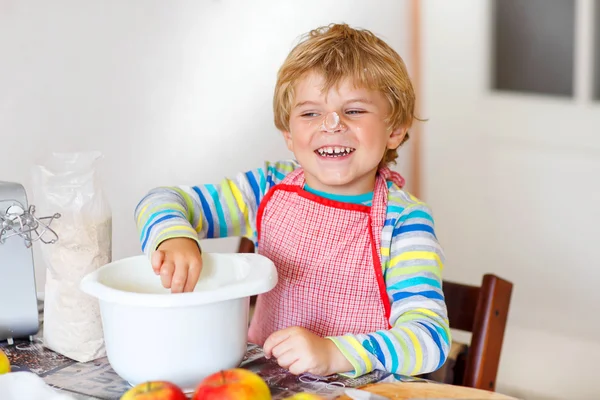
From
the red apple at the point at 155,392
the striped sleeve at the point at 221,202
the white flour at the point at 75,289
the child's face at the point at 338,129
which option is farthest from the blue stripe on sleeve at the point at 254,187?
the red apple at the point at 155,392

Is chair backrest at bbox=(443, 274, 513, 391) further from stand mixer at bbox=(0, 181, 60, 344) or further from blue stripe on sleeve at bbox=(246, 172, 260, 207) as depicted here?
stand mixer at bbox=(0, 181, 60, 344)

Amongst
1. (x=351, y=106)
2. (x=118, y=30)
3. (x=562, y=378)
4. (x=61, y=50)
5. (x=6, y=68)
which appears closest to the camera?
(x=351, y=106)

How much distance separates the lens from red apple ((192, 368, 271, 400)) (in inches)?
36.5

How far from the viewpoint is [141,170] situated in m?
1.91

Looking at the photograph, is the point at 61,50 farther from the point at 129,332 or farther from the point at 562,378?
the point at 562,378

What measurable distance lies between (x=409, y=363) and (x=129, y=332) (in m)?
0.36

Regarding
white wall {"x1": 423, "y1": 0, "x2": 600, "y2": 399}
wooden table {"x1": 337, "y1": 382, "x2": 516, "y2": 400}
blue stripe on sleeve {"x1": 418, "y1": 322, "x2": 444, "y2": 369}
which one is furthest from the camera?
white wall {"x1": 423, "y1": 0, "x2": 600, "y2": 399}

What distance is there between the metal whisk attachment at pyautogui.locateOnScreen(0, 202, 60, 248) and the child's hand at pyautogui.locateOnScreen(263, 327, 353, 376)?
34 centimetres

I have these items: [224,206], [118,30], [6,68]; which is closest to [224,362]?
[224,206]

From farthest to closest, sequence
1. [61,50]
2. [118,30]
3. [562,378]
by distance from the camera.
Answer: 1. [562,378]
2. [118,30]
3. [61,50]

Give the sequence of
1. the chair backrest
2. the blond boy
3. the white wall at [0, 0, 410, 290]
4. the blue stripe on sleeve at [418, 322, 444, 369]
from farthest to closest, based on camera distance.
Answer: the white wall at [0, 0, 410, 290] → the chair backrest → the blond boy → the blue stripe on sleeve at [418, 322, 444, 369]

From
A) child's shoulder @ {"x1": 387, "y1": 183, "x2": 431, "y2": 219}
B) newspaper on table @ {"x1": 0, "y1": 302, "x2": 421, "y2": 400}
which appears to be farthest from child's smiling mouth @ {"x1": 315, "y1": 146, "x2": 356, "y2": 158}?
newspaper on table @ {"x1": 0, "y1": 302, "x2": 421, "y2": 400}

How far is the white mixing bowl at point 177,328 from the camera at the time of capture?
1.00 m

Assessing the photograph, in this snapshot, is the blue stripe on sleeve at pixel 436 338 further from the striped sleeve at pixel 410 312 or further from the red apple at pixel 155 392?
the red apple at pixel 155 392
